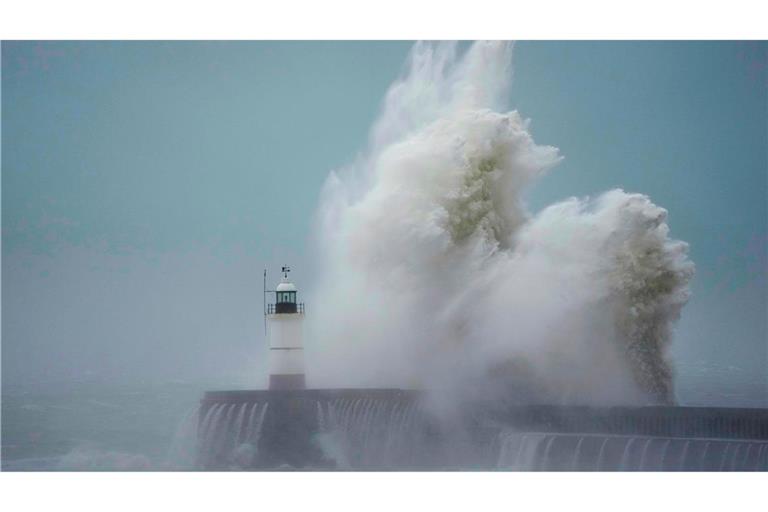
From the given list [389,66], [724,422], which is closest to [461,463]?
[724,422]

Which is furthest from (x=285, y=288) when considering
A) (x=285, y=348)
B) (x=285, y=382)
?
(x=285, y=382)

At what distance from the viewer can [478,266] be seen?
1714cm

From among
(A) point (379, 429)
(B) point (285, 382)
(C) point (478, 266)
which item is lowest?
(A) point (379, 429)

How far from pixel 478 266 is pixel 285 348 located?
8.67ft

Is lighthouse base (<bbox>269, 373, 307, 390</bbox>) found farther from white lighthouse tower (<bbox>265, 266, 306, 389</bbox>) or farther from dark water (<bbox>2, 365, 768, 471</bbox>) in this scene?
dark water (<bbox>2, 365, 768, 471</bbox>)

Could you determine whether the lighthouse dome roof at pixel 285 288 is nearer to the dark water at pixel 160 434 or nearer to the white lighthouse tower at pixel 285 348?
the white lighthouse tower at pixel 285 348

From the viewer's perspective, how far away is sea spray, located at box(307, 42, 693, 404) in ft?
55.3

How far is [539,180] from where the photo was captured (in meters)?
17.9

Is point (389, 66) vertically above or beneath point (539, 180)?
above

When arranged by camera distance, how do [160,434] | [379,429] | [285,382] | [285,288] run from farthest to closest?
[160,434], [285,288], [285,382], [379,429]

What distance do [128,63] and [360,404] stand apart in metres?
4.94

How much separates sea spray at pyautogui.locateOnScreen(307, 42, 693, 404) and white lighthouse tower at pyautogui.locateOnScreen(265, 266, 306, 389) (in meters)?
0.99

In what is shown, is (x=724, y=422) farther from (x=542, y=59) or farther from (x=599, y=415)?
(x=542, y=59)

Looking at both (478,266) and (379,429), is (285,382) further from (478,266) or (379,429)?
(478,266)
